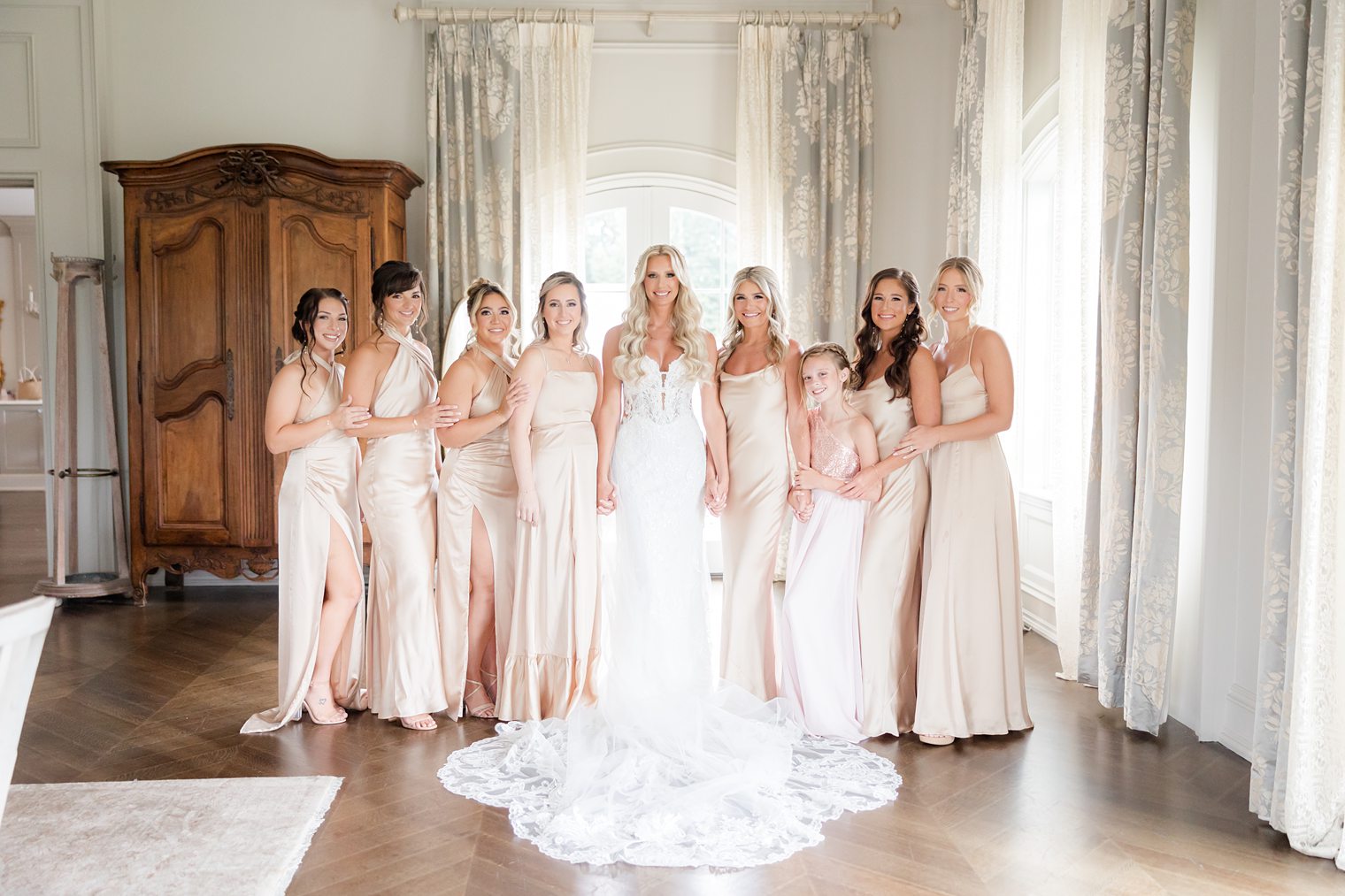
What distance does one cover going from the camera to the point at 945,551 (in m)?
3.92

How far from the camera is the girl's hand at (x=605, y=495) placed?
405 centimetres

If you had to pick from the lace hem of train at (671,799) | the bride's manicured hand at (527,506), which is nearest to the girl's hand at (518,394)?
the bride's manicured hand at (527,506)

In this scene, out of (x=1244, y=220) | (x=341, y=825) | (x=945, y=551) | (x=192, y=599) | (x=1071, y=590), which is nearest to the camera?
(x=341, y=825)

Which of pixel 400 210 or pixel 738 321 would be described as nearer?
pixel 738 321

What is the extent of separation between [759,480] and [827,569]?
44 cm

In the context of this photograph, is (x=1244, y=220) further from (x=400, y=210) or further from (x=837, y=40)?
(x=400, y=210)

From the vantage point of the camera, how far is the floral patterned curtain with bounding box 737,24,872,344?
6816mm

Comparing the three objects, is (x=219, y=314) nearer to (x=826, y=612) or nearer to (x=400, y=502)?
(x=400, y=502)

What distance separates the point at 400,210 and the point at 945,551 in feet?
14.3

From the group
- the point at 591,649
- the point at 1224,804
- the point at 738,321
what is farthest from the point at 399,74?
the point at 1224,804

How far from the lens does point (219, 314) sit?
6.26 m

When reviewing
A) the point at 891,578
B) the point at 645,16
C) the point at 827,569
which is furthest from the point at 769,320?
the point at 645,16

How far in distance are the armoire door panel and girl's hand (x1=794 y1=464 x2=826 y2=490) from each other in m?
3.98

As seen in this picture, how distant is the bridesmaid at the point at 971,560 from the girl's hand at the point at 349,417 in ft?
7.03
